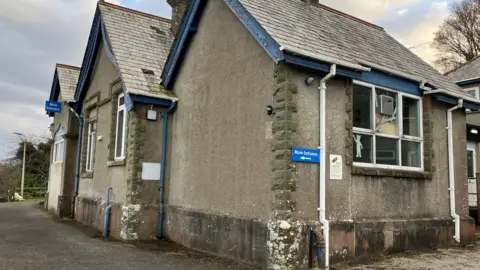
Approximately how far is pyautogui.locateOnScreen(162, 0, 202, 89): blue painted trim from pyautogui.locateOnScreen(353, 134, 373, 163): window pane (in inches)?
191

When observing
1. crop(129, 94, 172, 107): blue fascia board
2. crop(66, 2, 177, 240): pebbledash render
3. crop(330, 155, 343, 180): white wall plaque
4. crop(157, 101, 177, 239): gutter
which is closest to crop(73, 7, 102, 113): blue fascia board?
crop(66, 2, 177, 240): pebbledash render

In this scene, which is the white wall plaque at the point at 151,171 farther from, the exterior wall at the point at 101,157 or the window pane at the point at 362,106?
the window pane at the point at 362,106

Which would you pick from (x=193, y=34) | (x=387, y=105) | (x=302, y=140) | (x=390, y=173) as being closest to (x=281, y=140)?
(x=302, y=140)

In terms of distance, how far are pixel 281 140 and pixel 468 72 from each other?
18.2 m

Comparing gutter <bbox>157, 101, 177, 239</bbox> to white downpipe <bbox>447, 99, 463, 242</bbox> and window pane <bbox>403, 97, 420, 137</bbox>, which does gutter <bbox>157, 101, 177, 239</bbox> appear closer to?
window pane <bbox>403, 97, 420, 137</bbox>

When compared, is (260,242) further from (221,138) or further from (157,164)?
(157,164)

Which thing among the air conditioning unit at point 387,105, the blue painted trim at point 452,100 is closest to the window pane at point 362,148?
the air conditioning unit at point 387,105

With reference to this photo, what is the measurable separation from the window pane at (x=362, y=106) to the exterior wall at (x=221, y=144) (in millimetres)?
1918

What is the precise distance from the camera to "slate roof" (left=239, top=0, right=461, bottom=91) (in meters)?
7.96

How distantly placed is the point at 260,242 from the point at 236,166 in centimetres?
166

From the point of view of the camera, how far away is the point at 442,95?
998 cm

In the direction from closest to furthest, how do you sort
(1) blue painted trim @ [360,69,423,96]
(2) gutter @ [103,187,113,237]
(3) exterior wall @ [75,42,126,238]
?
(1) blue painted trim @ [360,69,423,96], (2) gutter @ [103,187,113,237], (3) exterior wall @ [75,42,126,238]

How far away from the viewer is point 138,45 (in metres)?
13.1

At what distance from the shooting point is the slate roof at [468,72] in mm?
20959
